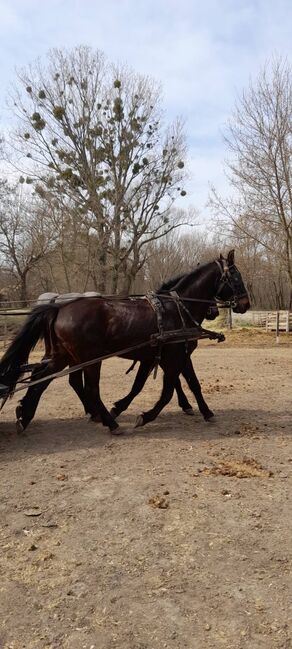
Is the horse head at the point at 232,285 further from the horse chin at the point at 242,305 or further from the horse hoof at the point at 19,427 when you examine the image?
the horse hoof at the point at 19,427

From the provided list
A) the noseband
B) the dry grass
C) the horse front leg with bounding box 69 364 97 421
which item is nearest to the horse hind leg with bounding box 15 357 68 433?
A: the horse front leg with bounding box 69 364 97 421

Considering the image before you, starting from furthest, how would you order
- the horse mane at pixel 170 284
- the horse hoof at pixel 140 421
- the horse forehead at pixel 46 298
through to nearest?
1. the horse mane at pixel 170 284
2. the horse forehead at pixel 46 298
3. the horse hoof at pixel 140 421

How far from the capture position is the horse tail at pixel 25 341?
5.85 m

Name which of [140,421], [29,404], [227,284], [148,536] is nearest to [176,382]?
[140,421]

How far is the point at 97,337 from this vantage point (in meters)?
5.89

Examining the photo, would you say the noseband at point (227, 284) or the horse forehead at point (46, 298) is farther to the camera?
the horse forehead at point (46, 298)

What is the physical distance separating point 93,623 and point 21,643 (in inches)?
13.9

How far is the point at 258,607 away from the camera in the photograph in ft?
8.44

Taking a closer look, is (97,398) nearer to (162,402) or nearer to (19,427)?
(162,402)

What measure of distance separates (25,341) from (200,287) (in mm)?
2334

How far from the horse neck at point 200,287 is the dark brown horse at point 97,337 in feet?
0.32

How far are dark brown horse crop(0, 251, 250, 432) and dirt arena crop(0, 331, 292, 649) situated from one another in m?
Result: 0.45

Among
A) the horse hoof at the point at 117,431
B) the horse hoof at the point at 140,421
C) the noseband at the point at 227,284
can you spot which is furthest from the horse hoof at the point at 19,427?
the noseband at the point at 227,284

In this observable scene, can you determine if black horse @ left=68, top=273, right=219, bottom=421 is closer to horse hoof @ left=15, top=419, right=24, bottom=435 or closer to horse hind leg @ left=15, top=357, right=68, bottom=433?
horse hind leg @ left=15, top=357, right=68, bottom=433
